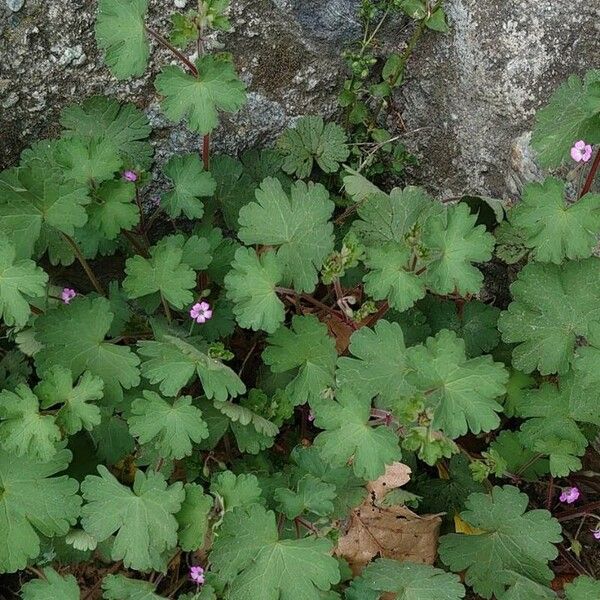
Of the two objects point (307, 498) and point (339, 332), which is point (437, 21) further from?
point (307, 498)

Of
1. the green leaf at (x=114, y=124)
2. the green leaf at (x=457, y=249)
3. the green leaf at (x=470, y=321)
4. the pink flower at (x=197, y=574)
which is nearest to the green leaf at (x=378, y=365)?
the green leaf at (x=457, y=249)

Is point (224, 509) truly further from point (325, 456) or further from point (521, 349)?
point (521, 349)

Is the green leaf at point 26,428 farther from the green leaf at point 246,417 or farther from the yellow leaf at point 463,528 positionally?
the yellow leaf at point 463,528

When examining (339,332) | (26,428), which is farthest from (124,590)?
(339,332)

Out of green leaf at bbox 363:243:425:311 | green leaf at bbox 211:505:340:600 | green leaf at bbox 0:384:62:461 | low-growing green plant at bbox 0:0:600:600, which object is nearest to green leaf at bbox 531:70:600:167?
low-growing green plant at bbox 0:0:600:600

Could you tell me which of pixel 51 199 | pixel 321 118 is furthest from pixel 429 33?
pixel 51 199

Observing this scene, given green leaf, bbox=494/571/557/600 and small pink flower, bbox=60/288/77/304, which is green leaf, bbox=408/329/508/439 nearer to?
green leaf, bbox=494/571/557/600
